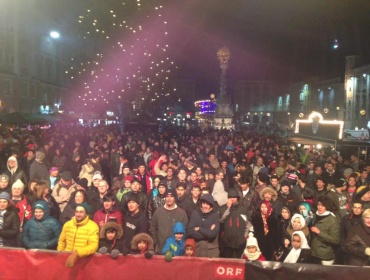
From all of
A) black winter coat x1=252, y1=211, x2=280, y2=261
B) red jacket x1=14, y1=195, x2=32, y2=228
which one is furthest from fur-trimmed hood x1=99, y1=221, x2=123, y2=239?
black winter coat x1=252, y1=211, x2=280, y2=261

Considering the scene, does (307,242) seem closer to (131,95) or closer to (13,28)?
(131,95)

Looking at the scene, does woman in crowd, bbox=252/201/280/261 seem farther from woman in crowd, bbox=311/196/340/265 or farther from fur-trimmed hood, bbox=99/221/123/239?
fur-trimmed hood, bbox=99/221/123/239

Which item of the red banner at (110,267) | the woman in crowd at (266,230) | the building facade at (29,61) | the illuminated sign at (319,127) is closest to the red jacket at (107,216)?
the red banner at (110,267)

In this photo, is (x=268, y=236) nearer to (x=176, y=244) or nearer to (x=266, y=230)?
(x=266, y=230)

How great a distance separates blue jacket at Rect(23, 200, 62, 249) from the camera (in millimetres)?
5698

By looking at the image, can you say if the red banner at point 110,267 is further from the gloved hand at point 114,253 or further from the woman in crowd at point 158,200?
the woman in crowd at point 158,200

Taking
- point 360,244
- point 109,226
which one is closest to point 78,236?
point 109,226

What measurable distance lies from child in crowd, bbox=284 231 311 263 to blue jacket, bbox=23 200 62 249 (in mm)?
3343

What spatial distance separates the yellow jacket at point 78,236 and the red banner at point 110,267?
0.26 metres

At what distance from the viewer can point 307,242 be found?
587 cm

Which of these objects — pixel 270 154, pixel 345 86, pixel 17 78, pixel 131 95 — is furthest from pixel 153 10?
pixel 345 86

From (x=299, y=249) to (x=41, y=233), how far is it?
3663mm

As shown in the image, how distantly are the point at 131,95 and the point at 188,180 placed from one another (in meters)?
22.8

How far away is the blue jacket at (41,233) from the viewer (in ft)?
18.7
